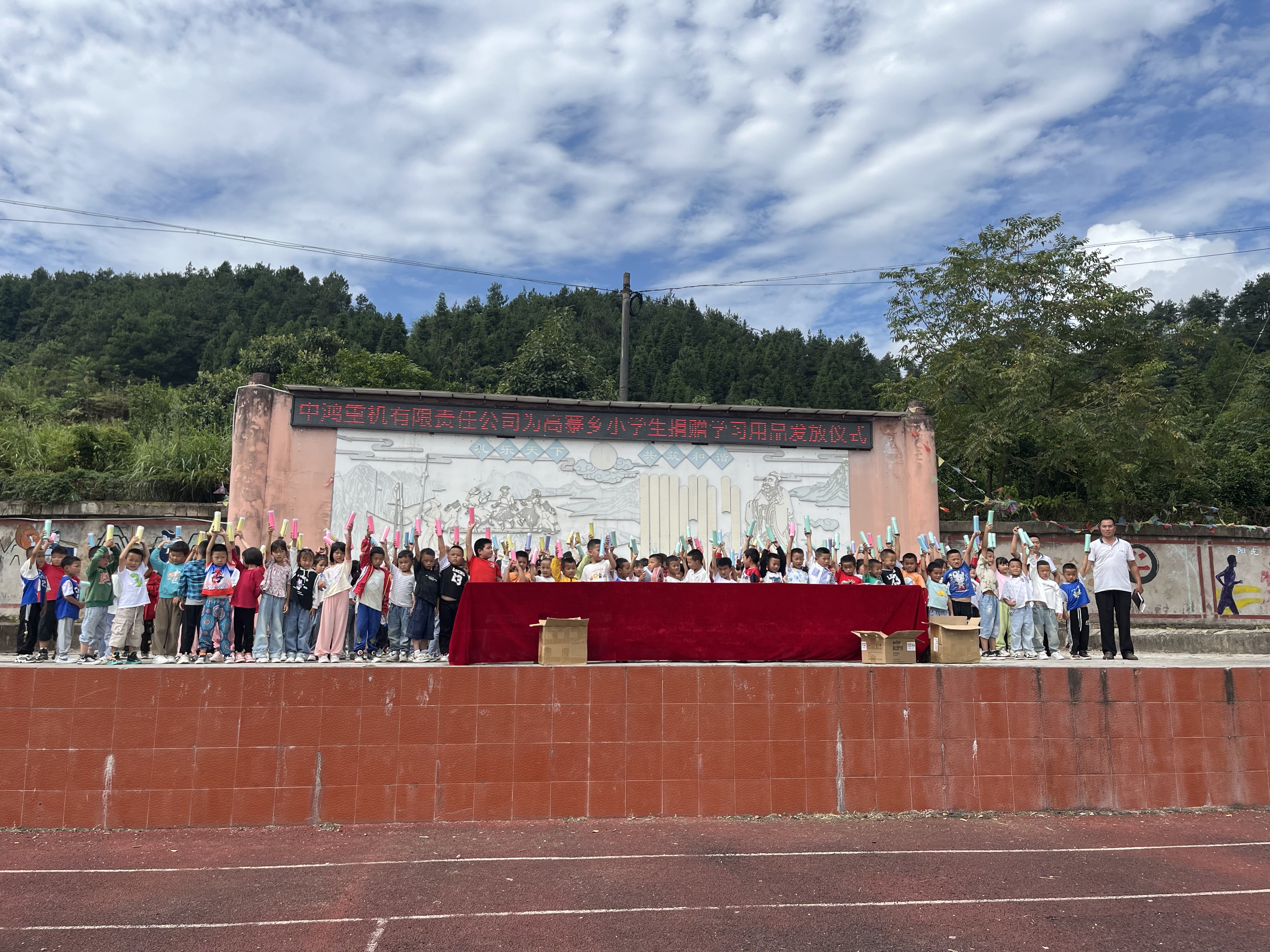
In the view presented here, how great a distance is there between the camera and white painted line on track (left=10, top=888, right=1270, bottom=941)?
204 inches

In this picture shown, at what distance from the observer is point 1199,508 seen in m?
16.0

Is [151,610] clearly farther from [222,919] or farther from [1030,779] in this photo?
[1030,779]

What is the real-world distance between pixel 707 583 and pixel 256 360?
32.9 m

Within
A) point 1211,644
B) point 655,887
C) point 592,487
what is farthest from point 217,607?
point 1211,644

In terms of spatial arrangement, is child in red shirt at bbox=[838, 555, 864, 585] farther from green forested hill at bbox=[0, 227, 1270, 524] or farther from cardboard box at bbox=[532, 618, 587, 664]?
green forested hill at bbox=[0, 227, 1270, 524]

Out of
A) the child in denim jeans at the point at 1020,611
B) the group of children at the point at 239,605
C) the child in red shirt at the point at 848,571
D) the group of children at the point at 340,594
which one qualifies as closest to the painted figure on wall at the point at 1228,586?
the group of children at the point at 340,594

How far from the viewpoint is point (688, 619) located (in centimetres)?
813

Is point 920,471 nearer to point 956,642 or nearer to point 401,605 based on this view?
point 956,642

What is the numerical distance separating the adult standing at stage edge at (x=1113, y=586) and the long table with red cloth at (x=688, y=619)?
9.82ft

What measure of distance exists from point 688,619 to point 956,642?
8.33 feet

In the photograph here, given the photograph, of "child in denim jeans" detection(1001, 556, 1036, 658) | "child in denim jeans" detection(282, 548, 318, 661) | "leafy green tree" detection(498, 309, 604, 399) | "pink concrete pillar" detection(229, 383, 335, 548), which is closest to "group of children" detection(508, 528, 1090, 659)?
"child in denim jeans" detection(1001, 556, 1036, 658)

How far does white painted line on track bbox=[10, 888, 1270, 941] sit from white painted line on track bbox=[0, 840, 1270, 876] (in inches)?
33.7

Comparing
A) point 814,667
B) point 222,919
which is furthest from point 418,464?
point 222,919

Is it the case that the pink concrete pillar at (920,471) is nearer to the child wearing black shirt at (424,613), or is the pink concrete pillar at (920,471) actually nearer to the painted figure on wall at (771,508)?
the painted figure on wall at (771,508)
